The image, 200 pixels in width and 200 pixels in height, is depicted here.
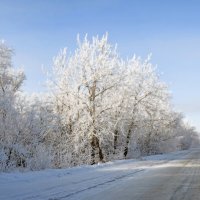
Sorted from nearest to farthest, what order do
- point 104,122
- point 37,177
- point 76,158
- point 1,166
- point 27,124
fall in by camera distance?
point 37,177 < point 1,166 < point 27,124 < point 76,158 < point 104,122


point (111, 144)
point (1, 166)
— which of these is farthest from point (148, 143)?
point (1, 166)

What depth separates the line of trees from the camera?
2184 centimetres

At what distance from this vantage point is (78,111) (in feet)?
110

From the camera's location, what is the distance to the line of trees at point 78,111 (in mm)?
21844

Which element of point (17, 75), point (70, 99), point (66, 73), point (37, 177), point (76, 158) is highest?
point (17, 75)

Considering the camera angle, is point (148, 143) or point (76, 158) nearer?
point (76, 158)

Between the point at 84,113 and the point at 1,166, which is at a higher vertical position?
the point at 84,113

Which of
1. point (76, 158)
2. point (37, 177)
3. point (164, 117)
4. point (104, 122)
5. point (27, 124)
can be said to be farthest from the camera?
point (164, 117)

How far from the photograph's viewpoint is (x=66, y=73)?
113 ft

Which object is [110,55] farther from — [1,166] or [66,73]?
[1,166]

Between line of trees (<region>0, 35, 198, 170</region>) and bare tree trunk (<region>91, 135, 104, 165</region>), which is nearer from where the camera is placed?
line of trees (<region>0, 35, 198, 170</region>)

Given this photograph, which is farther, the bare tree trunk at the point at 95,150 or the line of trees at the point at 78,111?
the bare tree trunk at the point at 95,150

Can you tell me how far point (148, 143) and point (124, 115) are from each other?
1978 centimetres

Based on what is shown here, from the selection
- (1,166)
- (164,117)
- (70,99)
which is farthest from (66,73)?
(164,117)
